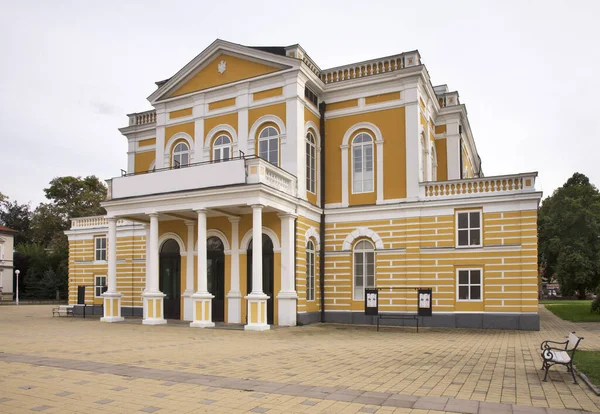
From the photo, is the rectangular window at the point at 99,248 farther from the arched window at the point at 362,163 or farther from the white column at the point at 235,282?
the arched window at the point at 362,163

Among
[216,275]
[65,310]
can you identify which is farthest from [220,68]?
[65,310]

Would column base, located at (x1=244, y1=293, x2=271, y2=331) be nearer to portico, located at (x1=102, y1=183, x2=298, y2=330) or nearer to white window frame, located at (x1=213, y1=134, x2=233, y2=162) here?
portico, located at (x1=102, y1=183, x2=298, y2=330)

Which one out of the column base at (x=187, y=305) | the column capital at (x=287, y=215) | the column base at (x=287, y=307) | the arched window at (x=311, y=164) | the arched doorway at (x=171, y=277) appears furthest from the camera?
the arched doorway at (x=171, y=277)

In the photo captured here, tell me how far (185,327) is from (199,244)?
311cm

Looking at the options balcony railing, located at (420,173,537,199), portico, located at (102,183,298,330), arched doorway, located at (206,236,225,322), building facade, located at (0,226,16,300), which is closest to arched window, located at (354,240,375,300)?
balcony railing, located at (420,173,537,199)

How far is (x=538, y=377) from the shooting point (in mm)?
9977

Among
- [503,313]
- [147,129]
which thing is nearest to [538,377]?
[503,313]

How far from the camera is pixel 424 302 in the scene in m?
20.2

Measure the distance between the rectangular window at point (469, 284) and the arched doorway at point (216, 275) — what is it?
31.4 feet

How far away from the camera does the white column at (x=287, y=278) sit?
68.5 feet

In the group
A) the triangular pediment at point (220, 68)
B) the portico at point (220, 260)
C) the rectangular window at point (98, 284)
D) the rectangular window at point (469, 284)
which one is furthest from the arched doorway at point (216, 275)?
the rectangular window at point (469, 284)

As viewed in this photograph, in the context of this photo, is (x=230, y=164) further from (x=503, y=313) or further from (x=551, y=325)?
(x=551, y=325)

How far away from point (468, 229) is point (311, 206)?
6311 mm

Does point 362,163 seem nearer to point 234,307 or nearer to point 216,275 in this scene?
point 216,275
